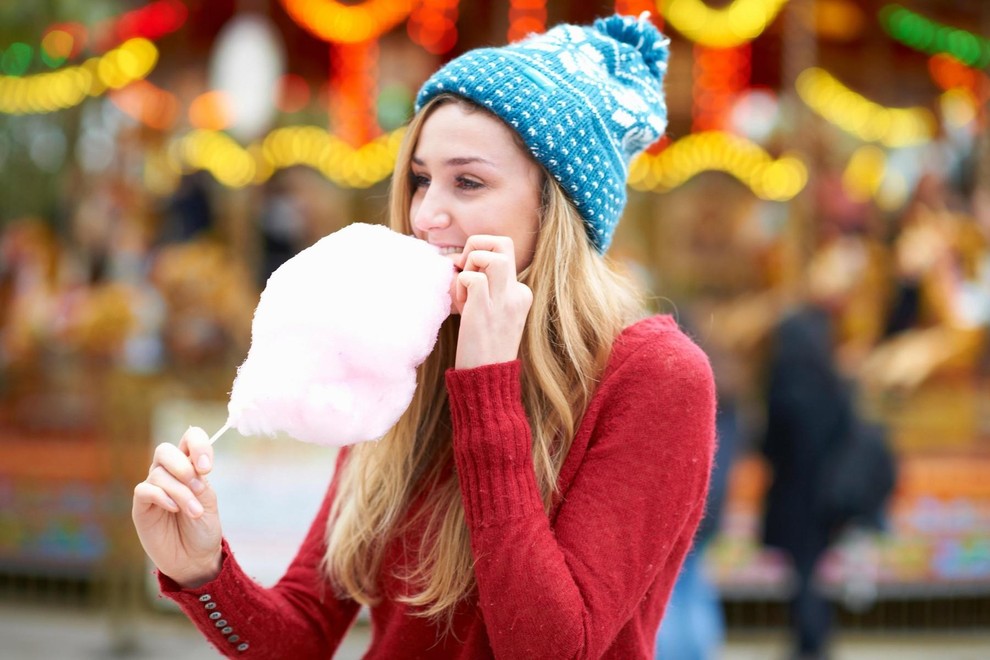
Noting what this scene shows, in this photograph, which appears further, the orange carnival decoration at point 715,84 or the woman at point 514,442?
the orange carnival decoration at point 715,84

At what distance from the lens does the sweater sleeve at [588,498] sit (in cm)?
153

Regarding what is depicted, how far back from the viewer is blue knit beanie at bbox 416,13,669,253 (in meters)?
1.73

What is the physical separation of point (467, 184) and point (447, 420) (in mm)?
416

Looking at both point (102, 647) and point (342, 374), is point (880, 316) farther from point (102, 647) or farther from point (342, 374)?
point (342, 374)

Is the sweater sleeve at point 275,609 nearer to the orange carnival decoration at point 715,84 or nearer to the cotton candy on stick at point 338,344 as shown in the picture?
the cotton candy on stick at point 338,344

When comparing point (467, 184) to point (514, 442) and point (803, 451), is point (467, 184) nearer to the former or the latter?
point (514, 442)

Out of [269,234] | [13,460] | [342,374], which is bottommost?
[13,460]

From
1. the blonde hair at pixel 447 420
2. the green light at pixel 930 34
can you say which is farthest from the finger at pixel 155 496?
the green light at pixel 930 34

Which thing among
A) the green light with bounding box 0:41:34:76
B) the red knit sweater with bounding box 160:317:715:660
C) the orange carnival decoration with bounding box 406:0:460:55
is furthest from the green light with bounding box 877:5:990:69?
the red knit sweater with bounding box 160:317:715:660

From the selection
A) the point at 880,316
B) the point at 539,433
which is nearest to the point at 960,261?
the point at 880,316

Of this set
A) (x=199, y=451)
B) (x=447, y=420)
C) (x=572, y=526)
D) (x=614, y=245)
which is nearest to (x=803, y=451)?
(x=614, y=245)

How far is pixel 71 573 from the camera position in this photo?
6516 millimetres

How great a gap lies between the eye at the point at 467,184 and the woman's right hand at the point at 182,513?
0.54m

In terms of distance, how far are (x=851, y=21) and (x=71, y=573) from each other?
623 cm
